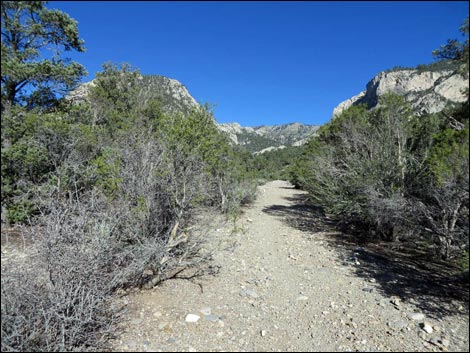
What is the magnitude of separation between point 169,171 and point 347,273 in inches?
193

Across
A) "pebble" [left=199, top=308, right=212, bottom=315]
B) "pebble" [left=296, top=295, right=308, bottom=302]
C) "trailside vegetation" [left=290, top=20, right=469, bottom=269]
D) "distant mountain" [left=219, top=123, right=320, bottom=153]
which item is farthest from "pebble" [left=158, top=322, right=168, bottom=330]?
"distant mountain" [left=219, top=123, right=320, bottom=153]

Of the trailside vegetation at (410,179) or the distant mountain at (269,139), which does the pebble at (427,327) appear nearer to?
the trailside vegetation at (410,179)

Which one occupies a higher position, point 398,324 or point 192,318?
point 192,318

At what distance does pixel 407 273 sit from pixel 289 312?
3431 mm

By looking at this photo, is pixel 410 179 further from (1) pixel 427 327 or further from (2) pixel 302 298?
(2) pixel 302 298

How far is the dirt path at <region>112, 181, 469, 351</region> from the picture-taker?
12.1ft

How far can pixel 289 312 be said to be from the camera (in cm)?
461

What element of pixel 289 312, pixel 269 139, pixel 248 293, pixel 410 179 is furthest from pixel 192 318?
pixel 269 139

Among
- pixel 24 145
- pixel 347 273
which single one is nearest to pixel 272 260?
pixel 347 273

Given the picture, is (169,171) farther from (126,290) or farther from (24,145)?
(24,145)

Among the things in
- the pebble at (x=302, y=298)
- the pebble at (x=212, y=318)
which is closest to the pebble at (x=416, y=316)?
the pebble at (x=302, y=298)

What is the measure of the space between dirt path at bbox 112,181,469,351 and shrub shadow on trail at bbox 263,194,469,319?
0.14ft

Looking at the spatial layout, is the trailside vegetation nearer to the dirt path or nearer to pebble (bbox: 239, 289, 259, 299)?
the dirt path

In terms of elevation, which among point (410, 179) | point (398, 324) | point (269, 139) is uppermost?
point (269, 139)
